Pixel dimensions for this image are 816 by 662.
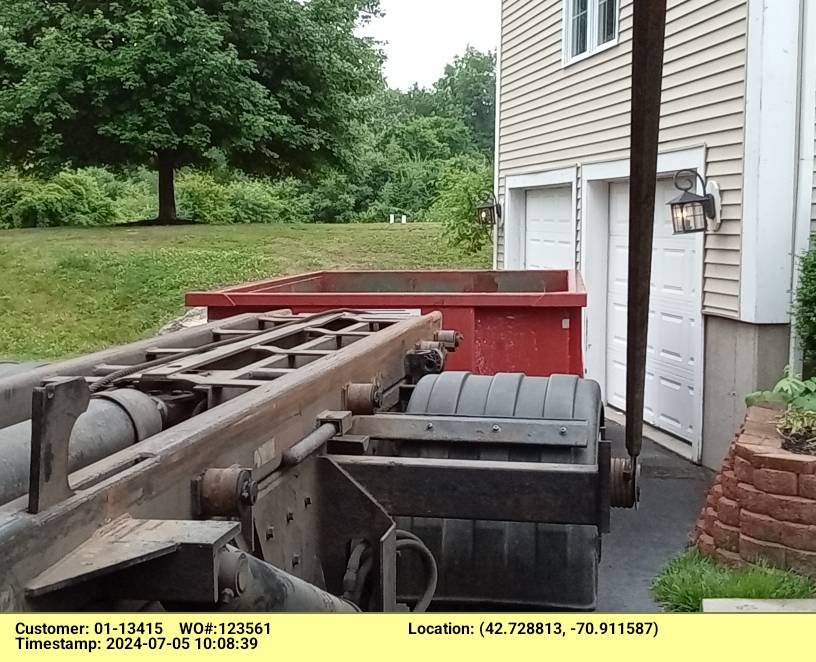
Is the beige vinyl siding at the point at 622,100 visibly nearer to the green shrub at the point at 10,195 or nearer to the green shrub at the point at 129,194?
the green shrub at the point at 10,195

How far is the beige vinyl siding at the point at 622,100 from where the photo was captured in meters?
7.52

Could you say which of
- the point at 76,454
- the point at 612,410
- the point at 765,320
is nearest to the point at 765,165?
the point at 765,320

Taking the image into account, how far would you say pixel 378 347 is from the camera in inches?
154

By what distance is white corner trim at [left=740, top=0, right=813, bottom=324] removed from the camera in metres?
7.04

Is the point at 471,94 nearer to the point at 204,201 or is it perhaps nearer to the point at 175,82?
the point at 204,201

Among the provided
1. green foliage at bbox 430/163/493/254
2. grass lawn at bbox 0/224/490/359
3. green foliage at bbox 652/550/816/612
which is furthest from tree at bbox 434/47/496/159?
green foliage at bbox 652/550/816/612

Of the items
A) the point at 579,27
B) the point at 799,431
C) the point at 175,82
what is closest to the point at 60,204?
the point at 175,82

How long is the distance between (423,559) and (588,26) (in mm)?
8407

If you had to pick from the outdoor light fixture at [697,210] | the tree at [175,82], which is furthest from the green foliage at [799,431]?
the tree at [175,82]

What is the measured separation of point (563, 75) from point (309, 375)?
29.8 feet

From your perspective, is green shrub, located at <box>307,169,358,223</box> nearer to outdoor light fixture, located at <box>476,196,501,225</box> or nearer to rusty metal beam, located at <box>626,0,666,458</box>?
outdoor light fixture, located at <box>476,196,501,225</box>

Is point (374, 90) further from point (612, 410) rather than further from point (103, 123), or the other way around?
point (612, 410)

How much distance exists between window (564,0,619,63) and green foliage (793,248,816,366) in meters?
3.80

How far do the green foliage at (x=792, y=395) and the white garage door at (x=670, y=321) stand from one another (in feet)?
5.55
